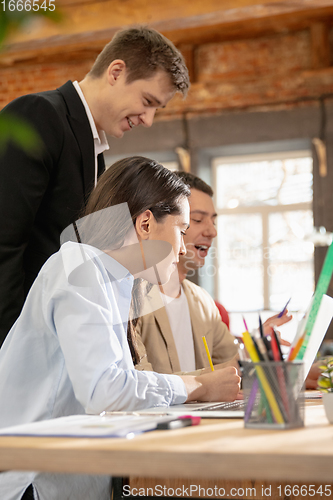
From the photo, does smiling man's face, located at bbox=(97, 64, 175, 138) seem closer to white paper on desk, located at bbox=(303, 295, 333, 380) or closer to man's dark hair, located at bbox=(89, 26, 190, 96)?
man's dark hair, located at bbox=(89, 26, 190, 96)

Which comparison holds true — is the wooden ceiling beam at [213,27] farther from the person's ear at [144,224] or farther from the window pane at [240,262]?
the person's ear at [144,224]

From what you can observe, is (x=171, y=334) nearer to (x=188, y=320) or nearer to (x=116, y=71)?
(x=188, y=320)

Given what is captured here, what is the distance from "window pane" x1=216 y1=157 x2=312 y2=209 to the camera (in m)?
5.71

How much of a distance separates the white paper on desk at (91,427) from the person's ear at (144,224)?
0.49 meters

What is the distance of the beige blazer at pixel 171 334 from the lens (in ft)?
5.32

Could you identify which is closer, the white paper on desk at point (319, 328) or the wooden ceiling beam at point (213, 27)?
the white paper on desk at point (319, 328)

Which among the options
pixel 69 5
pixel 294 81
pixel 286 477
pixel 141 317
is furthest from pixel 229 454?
pixel 294 81

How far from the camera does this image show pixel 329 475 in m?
0.53

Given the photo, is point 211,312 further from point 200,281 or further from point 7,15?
point 200,281

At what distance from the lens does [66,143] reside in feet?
5.19

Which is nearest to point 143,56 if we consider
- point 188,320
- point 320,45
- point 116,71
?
point 116,71

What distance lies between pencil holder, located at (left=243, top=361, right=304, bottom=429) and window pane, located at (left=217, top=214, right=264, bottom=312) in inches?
199

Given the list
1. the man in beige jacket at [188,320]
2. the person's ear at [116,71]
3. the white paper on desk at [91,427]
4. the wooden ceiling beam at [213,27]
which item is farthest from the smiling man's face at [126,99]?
the wooden ceiling beam at [213,27]

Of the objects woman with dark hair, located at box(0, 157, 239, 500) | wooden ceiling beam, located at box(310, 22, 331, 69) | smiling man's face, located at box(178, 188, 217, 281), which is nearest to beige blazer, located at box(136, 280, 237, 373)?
smiling man's face, located at box(178, 188, 217, 281)
